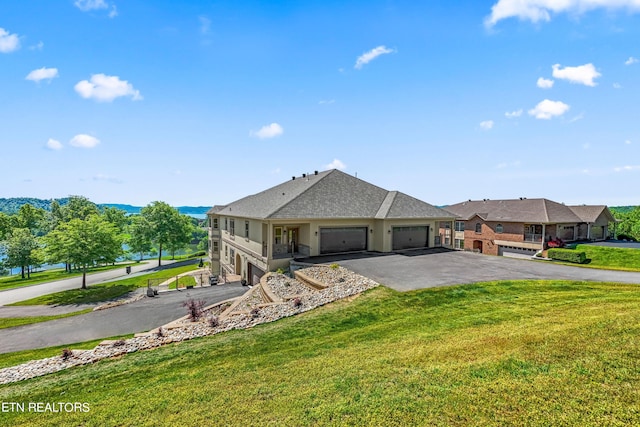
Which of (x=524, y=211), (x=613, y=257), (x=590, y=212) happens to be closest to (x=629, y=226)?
(x=590, y=212)

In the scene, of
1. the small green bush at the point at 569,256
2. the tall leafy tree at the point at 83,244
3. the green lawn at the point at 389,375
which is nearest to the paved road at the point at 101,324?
the green lawn at the point at 389,375

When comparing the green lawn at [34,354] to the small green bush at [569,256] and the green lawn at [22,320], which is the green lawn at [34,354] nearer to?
the green lawn at [22,320]

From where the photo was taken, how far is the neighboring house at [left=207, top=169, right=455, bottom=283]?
19.7m

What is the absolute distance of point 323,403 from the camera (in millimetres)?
5012

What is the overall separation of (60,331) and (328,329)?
49.1 feet

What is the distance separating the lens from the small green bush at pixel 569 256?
80.4 ft

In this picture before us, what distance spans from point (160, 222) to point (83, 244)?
795 inches

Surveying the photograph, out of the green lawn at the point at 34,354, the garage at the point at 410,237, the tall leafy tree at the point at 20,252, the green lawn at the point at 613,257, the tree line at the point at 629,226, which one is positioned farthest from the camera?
the tree line at the point at 629,226

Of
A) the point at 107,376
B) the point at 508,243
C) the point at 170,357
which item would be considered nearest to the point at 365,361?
the point at 170,357

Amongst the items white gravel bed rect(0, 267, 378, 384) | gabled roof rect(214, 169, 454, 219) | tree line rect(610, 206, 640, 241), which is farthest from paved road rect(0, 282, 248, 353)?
tree line rect(610, 206, 640, 241)

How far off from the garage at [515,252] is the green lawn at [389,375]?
2618cm

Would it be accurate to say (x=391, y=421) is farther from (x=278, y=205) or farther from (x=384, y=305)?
(x=278, y=205)

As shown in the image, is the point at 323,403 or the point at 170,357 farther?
the point at 170,357

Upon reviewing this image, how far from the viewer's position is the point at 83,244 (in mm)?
27312
